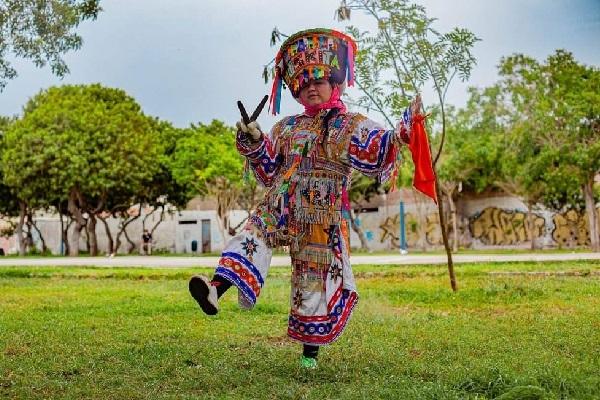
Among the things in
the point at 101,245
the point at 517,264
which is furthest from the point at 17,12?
the point at 101,245

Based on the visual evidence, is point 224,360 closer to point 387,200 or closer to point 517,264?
point 517,264

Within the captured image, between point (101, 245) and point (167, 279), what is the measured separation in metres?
30.0

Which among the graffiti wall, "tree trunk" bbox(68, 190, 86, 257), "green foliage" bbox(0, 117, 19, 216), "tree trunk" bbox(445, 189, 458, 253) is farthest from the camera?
"green foliage" bbox(0, 117, 19, 216)

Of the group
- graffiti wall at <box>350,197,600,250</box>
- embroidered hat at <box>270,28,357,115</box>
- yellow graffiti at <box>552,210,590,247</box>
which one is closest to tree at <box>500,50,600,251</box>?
yellow graffiti at <box>552,210,590,247</box>

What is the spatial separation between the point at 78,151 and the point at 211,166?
554 cm

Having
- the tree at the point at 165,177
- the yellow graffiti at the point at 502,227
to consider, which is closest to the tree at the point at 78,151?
the tree at the point at 165,177

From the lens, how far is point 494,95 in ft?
100

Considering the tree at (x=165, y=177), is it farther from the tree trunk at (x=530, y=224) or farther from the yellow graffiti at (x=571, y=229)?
the yellow graffiti at (x=571, y=229)

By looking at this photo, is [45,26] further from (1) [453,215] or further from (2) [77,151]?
(1) [453,215]

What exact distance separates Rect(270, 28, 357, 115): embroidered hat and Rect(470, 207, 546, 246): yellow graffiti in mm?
31851

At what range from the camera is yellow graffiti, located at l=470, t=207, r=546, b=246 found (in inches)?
1414

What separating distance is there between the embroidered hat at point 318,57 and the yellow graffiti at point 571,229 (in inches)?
1225

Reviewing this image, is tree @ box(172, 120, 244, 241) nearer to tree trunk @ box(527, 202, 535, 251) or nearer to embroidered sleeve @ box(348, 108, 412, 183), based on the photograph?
tree trunk @ box(527, 202, 535, 251)

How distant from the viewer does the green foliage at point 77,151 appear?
3225cm
